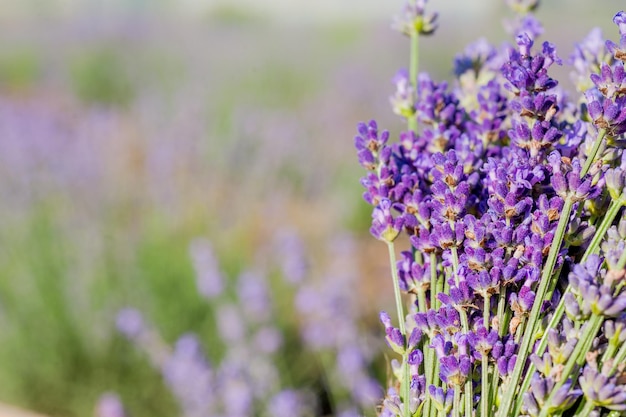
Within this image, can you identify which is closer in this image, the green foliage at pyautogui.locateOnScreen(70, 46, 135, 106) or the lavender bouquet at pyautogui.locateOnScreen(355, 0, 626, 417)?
the lavender bouquet at pyautogui.locateOnScreen(355, 0, 626, 417)

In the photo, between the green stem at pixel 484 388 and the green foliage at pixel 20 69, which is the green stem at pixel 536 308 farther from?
the green foliage at pixel 20 69

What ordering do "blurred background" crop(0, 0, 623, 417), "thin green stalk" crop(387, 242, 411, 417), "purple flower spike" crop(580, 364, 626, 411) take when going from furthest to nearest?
1. "blurred background" crop(0, 0, 623, 417)
2. "thin green stalk" crop(387, 242, 411, 417)
3. "purple flower spike" crop(580, 364, 626, 411)

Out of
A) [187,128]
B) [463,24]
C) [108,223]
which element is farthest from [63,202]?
[463,24]

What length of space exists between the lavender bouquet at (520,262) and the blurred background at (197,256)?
0.21 meters

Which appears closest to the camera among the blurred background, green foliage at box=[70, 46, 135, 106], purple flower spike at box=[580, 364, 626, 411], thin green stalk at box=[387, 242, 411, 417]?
purple flower spike at box=[580, 364, 626, 411]

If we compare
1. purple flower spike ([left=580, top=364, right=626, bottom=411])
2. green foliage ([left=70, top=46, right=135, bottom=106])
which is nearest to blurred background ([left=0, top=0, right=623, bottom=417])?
purple flower spike ([left=580, top=364, right=626, bottom=411])

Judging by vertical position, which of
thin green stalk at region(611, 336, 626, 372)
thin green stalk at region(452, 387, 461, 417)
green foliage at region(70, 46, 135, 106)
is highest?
green foliage at region(70, 46, 135, 106)

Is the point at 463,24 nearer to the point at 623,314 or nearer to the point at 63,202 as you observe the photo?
the point at 63,202

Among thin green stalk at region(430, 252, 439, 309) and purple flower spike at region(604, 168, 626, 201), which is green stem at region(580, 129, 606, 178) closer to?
purple flower spike at region(604, 168, 626, 201)

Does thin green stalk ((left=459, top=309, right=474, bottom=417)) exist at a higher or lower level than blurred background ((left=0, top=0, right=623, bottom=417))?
lower

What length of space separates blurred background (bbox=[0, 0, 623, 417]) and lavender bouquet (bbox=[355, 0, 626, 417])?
21 centimetres

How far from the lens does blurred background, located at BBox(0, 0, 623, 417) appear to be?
2014 millimetres

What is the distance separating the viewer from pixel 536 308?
1.87 feet

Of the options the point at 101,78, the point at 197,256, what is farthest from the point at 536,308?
the point at 101,78
